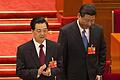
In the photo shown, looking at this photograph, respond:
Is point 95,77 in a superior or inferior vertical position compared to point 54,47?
inferior

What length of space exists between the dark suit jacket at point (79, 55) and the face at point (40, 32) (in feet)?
2.03

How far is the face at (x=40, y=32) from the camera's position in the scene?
333cm

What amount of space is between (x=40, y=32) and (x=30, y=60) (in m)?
0.25

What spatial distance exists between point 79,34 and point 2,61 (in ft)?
6.43

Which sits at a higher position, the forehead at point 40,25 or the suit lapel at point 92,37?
the forehead at point 40,25

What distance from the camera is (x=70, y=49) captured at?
13.1ft

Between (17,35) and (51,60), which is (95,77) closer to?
(51,60)

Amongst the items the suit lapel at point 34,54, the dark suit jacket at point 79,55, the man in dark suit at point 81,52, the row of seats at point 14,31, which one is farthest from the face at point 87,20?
the row of seats at point 14,31

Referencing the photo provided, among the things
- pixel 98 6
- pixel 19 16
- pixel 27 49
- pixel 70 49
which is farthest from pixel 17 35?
pixel 27 49

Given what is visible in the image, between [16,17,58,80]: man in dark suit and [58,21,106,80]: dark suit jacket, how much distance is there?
0.58 metres

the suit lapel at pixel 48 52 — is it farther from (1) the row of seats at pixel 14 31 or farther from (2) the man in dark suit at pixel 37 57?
(1) the row of seats at pixel 14 31

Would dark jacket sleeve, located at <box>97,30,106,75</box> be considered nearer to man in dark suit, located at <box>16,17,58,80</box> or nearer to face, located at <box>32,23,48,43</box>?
man in dark suit, located at <box>16,17,58,80</box>

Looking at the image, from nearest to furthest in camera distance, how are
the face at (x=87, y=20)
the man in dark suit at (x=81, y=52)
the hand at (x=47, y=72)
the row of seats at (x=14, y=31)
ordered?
the hand at (x=47, y=72)
the face at (x=87, y=20)
the man in dark suit at (x=81, y=52)
the row of seats at (x=14, y=31)

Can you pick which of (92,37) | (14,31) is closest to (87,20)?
(92,37)
